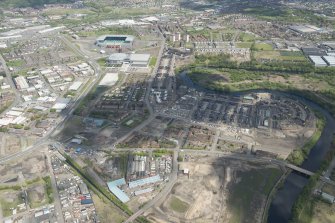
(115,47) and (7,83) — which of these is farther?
(115,47)

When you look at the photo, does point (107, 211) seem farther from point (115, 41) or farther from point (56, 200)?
point (115, 41)

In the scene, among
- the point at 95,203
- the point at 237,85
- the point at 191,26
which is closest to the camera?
the point at 95,203

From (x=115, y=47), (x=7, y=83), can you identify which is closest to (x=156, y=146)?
(x=7, y=83)

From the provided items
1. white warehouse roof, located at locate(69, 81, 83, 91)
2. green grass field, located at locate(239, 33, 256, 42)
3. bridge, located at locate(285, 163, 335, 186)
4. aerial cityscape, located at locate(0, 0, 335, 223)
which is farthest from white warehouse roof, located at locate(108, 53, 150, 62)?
bridge, located at locate(285, 163, 335, 186)

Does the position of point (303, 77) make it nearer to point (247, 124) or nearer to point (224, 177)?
point (247, 124)

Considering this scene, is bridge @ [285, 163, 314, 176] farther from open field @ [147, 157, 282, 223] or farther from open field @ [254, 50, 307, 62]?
open field @ [254, 50, 307, 62]

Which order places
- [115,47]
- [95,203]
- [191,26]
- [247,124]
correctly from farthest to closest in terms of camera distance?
[191,26] < [115,47] < [247,124] < [95,203]
